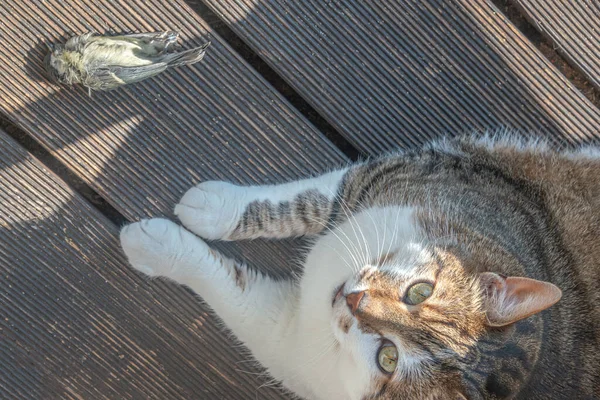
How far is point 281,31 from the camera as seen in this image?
1457mm

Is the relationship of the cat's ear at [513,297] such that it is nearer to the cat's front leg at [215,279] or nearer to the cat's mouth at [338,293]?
the cat's mouth at [338,293]

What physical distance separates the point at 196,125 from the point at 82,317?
23.1 inches

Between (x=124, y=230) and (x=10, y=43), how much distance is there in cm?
54

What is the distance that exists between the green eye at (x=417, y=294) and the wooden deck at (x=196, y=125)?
1.58 feet

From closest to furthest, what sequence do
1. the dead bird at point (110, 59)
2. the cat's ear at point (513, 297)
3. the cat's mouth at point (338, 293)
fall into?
the cat's ear at point (513, 297), the cat's mouth at point (338, 293), the dead bird at point (110, 59)

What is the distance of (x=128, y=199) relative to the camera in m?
1.46

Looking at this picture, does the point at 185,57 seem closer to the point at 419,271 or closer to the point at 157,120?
the point at 157,120

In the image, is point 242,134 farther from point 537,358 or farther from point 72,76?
point 537,358

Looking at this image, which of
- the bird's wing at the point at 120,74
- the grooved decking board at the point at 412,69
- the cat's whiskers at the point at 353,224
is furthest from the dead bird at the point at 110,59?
the cat's whiskers at the point at 353,224

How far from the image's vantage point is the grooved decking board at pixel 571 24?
1514mm

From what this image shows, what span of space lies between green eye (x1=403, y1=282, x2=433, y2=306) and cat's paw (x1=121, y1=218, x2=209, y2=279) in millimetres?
525

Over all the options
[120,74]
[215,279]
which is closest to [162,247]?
[215,279]

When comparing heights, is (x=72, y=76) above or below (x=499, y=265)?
below

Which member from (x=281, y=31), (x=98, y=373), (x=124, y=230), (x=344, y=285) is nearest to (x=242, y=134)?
(x=281, y=31)
